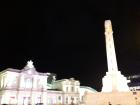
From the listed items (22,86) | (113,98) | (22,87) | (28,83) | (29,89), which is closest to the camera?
(113,98)

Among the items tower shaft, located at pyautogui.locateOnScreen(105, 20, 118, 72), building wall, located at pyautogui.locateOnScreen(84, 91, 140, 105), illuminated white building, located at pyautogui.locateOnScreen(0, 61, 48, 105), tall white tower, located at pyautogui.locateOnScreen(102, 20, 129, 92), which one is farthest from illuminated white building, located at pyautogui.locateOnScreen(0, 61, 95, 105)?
tower shaft, located at pyautogui.locateOnScreen(105, 20, 118, 72)

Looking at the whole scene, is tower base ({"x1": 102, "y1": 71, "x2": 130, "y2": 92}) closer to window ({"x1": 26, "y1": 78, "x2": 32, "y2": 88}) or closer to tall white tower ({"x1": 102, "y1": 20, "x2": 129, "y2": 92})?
tall white tower ({"x1": 102, "y1": 20, "x2": 129, "y2": 92})

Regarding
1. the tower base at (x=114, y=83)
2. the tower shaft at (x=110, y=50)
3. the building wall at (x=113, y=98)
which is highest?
the tower shaft at (x=110, y=50)

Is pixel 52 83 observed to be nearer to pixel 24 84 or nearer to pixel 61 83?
pixel 61 83

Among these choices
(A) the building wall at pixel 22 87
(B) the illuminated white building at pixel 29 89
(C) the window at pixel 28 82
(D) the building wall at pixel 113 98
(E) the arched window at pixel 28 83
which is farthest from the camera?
(C) the window at pixel 28 82

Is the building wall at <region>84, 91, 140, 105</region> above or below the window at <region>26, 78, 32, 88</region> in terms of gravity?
below

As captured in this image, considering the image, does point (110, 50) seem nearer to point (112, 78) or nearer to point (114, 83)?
point (112, 78)

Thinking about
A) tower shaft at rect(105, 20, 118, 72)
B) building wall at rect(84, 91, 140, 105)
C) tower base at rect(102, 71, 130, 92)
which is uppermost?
tower shaft at rect(105, 20, 118, 72)

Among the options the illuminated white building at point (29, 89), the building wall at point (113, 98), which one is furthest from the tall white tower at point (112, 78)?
the illuminated white building at point (29, 89)

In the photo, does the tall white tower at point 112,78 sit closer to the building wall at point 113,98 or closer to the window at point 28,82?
the building wall at point 113,98

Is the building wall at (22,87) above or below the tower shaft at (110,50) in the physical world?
below

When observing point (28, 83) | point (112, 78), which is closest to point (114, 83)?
point (112, 78)

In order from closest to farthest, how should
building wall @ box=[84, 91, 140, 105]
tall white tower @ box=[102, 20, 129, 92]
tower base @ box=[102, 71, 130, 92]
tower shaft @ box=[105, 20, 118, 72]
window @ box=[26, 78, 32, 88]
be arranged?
1. building wall @ box=[84, 91, 140, 105]
2. tower base @ box=[102, 71, 130, 92]
3. tall white tower @ box=[102, 20, 129, 92]
4. tower shaft @ box=[105, 20, 118, 72]
5. window @ box=[26, 78, 32, 88]

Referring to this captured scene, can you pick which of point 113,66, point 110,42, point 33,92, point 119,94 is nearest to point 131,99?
point 119,94
